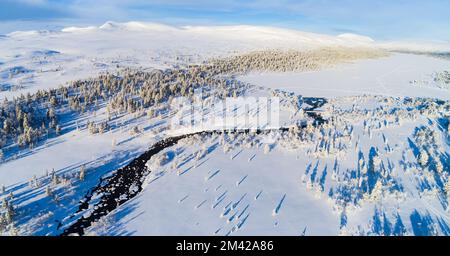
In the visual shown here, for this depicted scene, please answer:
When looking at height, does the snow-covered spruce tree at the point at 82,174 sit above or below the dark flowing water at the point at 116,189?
above

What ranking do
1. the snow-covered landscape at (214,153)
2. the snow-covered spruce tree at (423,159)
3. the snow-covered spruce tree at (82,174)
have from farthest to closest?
the snow-covered spruce tree at (423,159), the snow-covered spruce tree at (82,174), the snow-covered landscape at (214,153)

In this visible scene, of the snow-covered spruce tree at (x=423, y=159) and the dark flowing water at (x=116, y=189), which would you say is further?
the snow-covered spruce tree at (x=423, y=159)

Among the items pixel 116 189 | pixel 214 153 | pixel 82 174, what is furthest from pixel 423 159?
pixel 82 174

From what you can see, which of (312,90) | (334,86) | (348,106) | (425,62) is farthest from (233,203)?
(425,62)

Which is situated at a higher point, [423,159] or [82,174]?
[423,159]

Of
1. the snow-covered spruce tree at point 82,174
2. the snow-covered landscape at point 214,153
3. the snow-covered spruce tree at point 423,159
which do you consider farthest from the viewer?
the snow-covered spruce tree at point 423,159

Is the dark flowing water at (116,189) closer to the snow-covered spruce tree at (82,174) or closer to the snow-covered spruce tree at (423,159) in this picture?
the snow-covered spruce tree at (82,174)

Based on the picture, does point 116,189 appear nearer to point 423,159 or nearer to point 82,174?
point 82,174

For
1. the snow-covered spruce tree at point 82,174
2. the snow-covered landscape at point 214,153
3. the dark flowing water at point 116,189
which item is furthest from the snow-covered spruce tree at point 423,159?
the snow-covered spruce tree at point 82,174

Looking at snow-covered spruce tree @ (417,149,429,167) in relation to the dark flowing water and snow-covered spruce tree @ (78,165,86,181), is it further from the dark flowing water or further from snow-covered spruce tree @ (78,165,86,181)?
snow-covered spruce tree @ (78,165,86,181)
